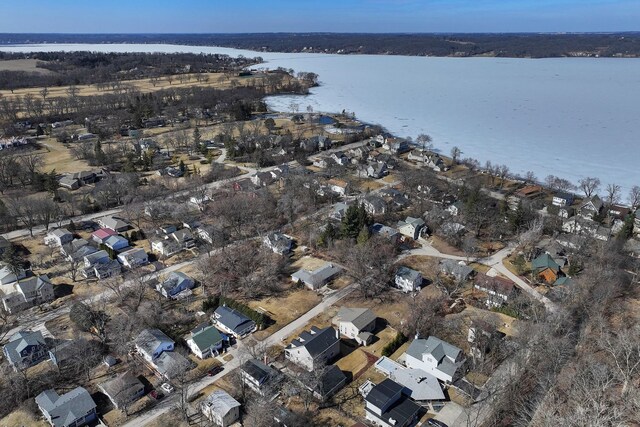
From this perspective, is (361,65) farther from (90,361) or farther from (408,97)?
(90,361)

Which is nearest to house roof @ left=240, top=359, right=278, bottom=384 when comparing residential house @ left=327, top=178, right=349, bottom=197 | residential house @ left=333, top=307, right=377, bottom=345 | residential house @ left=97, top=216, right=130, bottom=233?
residential house @ left=333, top=307, right=377, bottom=345

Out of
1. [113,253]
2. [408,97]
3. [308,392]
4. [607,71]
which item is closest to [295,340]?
[308,392]

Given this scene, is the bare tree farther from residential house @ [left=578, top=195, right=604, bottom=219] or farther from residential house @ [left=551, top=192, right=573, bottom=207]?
residential house @ [left=578, top=195, right=604, bottom=219]

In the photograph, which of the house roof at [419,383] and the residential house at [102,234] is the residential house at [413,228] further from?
the residential house at [102,234]

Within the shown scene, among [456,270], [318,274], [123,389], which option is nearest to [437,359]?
[456,270]

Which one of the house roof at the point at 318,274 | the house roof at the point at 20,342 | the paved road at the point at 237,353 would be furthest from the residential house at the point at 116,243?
the paved road at the point at 237,353

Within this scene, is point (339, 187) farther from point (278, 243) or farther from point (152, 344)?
point (152, 344)
